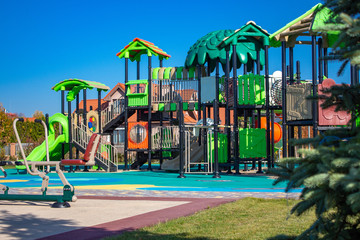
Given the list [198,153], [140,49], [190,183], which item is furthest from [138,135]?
[190,183]

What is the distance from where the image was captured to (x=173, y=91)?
1176 inches

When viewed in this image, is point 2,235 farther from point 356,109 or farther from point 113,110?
point 113,110

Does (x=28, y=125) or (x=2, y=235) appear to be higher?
(x=28, y=125)

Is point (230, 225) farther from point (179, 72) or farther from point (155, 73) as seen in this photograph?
point (155, 73)

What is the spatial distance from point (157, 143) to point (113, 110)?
4.60 m

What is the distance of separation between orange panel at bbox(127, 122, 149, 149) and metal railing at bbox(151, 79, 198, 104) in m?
1.68

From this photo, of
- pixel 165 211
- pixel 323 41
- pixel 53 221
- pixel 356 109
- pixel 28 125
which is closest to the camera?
pixel 356 109

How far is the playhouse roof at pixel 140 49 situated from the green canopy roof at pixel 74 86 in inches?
114

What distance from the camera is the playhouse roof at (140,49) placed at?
1196 inches

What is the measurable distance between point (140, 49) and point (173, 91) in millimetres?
3452

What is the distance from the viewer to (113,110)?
32.5 meters

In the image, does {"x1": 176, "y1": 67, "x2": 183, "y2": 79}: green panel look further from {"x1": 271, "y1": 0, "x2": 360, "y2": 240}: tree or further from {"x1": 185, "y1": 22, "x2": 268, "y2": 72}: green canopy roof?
{"x1": 271, "y1": 0, "x2": 360, "y2": 240}: tree

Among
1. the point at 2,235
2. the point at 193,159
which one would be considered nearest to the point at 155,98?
the point at 193,159

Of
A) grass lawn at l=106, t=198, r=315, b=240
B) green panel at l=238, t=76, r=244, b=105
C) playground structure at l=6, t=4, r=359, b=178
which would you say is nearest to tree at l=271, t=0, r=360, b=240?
grass lawn at l=106, t=198, r=315, b=240
